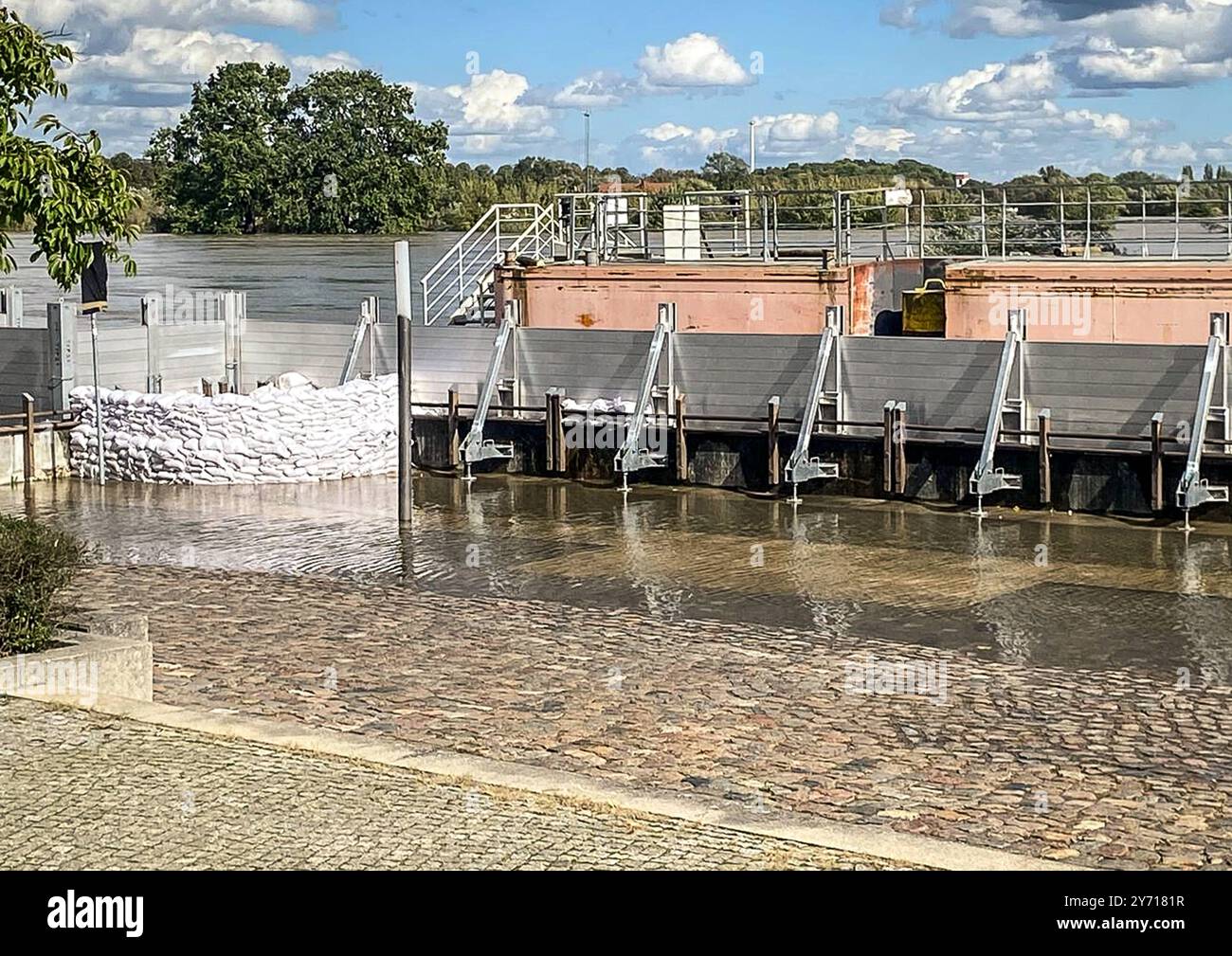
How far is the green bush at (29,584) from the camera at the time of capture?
1021cm

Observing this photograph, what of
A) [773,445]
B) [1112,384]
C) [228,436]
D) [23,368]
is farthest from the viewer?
[23,368]

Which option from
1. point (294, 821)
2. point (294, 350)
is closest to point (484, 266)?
point (294, 350)

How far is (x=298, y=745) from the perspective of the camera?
29.2ft

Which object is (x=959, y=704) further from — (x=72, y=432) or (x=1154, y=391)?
(x=72, y=432)

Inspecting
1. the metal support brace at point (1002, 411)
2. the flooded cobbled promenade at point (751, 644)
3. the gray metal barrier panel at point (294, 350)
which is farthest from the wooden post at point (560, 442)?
the metal support brace at point (1002, 411)

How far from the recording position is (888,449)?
2259 centimetres

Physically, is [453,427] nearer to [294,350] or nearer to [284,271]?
[294,350]

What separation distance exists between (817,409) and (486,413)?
503 cm

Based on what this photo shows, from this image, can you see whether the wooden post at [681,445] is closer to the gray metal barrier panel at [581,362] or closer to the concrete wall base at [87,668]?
the gray metal barrier panel at [581,362]

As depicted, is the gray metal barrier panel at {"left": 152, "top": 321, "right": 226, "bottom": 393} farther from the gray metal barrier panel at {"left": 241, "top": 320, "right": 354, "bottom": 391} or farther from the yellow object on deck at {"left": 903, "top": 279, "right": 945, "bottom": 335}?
the yellow object on deck at {"left": 903, "top": 279, "right": 945, "bottom": 335}

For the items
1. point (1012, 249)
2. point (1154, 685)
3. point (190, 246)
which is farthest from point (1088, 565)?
point (190, 246)

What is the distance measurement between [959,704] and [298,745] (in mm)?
4502

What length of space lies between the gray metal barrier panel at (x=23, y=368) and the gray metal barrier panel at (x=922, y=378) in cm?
1137

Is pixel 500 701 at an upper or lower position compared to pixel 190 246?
lower
